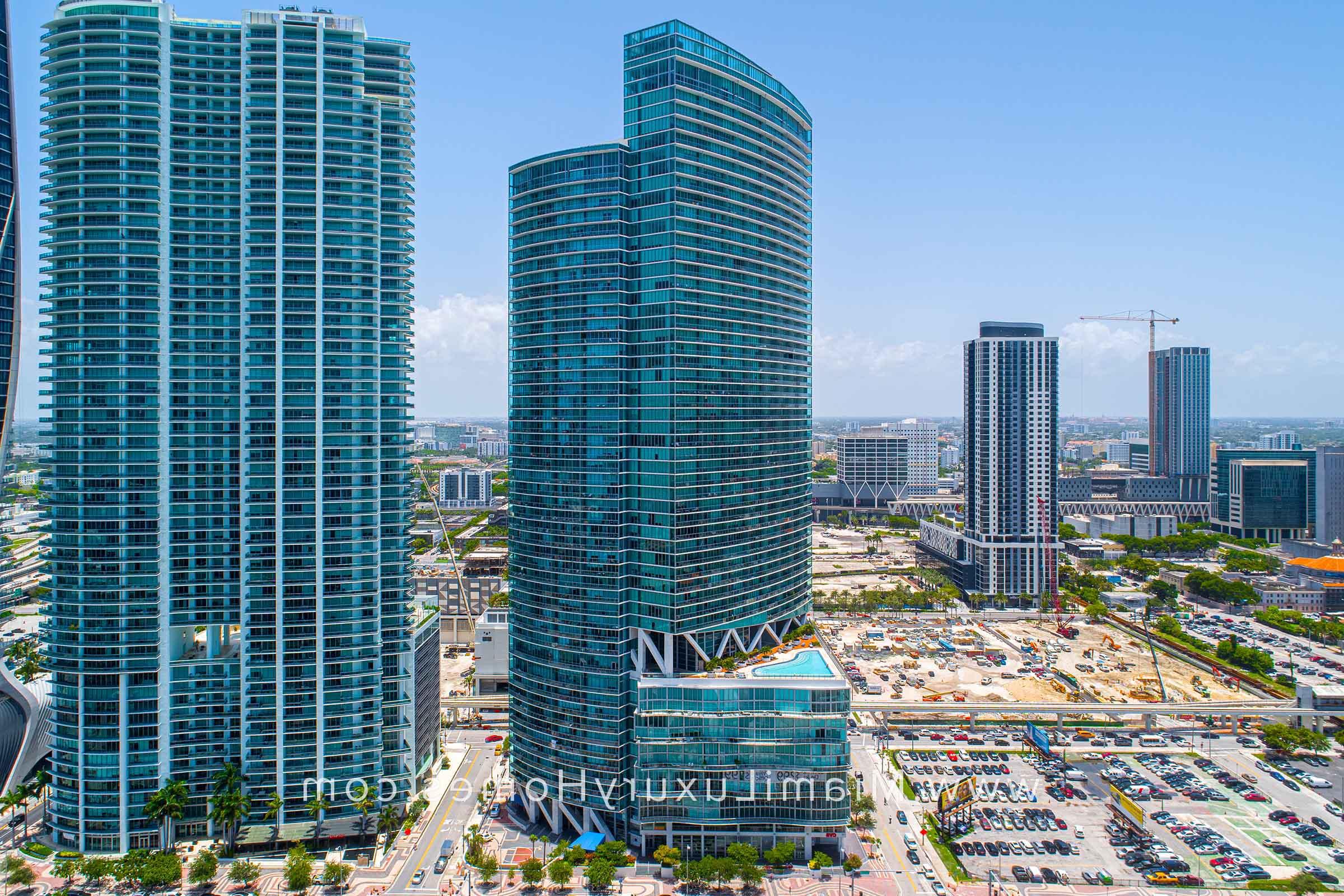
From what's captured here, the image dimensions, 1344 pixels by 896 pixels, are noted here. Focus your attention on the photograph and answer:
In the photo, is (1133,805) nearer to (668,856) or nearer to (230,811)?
(668,856)

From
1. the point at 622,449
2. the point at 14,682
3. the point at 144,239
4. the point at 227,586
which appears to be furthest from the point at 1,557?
the point at 622,449

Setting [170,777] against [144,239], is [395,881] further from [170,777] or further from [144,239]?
[144,239]

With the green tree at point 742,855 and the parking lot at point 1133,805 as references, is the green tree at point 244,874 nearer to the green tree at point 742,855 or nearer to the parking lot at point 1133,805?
→ the green tree at point 742,855

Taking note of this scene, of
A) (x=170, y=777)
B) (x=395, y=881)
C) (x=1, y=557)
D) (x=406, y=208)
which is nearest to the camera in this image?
(x=395, y=881)

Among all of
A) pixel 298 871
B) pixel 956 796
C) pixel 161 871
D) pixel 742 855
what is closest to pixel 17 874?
pixel 161 871

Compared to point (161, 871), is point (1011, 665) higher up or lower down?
higher up

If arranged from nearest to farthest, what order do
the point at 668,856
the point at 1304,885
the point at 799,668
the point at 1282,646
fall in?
the point at 1304,885
the point at 668,856
the point at 799,668
the point at 1282,646

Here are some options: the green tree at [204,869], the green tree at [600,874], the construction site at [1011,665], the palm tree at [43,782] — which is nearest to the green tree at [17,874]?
the palm tree at [43,782]
